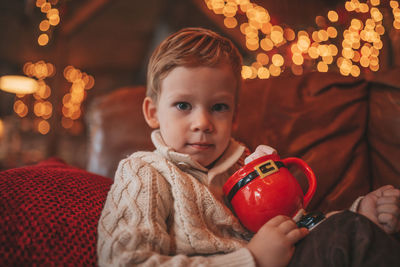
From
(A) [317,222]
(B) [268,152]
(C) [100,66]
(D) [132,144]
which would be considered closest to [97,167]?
(D) [132,144]

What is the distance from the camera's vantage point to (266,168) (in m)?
0.75

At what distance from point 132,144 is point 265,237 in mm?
908

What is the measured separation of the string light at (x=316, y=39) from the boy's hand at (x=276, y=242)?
140 centimetres

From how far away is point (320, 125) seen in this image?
1.29 m

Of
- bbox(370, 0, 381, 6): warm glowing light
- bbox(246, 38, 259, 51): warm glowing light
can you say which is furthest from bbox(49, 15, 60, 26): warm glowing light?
bbox(370, 0, 381, 6): warm glowing light

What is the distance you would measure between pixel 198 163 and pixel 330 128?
0.69 meters

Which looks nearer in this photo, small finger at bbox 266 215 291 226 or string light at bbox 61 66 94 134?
small finger at bbox 266 215 291 226

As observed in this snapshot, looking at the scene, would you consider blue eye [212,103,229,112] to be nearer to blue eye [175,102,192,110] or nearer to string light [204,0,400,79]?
blue eye [175,102,192,110]

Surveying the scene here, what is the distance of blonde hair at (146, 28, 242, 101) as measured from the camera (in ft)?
2.85

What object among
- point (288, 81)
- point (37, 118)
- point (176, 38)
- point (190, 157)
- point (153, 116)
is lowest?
point (37, 118)

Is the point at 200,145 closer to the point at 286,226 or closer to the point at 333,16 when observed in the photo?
the point at 286,226

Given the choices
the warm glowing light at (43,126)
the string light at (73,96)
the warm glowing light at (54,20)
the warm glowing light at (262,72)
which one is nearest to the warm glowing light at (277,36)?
the warm glowing light at (262,72)

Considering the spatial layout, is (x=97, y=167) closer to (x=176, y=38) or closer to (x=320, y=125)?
(x=176, y=38)

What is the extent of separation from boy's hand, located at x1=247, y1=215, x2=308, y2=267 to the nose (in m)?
0.30
